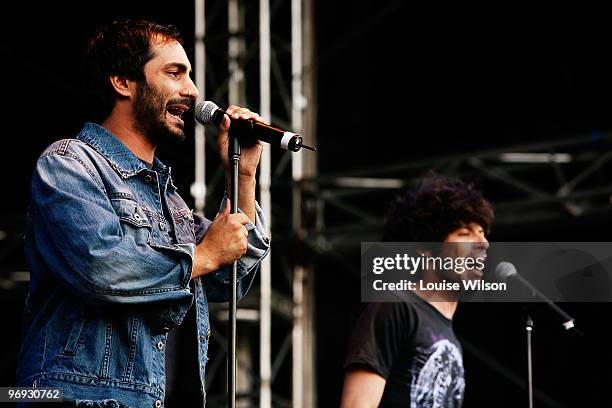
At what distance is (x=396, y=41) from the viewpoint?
294 inches

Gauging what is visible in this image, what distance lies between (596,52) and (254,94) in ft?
7.03

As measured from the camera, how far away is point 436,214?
405 cm

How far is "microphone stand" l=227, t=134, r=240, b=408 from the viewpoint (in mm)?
2582

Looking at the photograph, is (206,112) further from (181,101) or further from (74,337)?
(74,337)

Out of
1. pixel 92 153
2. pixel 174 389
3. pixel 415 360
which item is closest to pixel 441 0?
pixel 174 389

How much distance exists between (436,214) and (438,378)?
0.69 meters

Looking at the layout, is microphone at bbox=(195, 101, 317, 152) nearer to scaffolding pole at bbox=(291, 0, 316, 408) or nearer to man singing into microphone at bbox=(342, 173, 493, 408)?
man singing into microphone at bbox=(342, 173, 493, 408)

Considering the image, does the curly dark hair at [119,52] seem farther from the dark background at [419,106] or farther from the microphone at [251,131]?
the dark background at [419,106]

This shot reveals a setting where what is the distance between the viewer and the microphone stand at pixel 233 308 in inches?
102

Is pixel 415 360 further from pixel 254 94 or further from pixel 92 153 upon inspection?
pixel 254 94

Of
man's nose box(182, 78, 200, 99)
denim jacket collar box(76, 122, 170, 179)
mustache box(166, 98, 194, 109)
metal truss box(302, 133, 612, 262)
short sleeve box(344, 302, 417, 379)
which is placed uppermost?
metal truss box(302, 133, 612, 262)

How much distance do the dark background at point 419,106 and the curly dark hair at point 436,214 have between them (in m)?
2.06

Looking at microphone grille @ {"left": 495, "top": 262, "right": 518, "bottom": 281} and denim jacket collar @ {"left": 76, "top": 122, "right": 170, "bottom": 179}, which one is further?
microphone grille @ {"left": 495, "top": 262, "right": 518, "bottom": 281}

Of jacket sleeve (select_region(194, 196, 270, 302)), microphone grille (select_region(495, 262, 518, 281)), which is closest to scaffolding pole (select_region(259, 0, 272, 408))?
microphone grille (select_region(495, 262, 518, 281))
